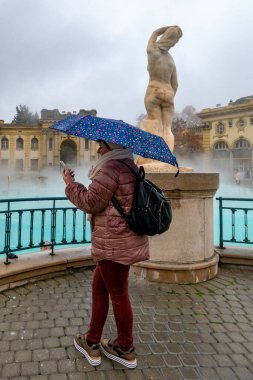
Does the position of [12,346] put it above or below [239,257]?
below

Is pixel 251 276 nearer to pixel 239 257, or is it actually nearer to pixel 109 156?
pixel 239 257

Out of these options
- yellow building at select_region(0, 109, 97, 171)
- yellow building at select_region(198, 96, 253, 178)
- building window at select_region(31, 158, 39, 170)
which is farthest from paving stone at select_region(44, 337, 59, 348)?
building window at select_region(31, 158, 39, 170)

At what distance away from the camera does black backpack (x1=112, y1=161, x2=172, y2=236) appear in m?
2.54

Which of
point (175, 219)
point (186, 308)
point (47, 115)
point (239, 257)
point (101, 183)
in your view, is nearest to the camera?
point (101, 183)

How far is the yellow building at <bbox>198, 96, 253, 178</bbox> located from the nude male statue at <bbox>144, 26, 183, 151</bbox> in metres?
48.7

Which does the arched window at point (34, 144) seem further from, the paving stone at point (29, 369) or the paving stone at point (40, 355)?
the paving stone at point (29, 369)

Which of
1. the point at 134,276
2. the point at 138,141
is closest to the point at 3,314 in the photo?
the point at 134,276

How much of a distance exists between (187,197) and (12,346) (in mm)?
3262

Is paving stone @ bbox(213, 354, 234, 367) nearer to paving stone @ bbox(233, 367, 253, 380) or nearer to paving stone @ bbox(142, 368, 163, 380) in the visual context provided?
paving stone @ bbox(233, 367, 253, 380)

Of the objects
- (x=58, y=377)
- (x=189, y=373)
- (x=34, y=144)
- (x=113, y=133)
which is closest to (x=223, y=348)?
(x=189, y=373)

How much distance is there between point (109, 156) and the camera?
2.71 metres

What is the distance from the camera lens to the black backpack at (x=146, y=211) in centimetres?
254

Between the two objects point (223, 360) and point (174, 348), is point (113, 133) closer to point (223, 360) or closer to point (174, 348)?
point (174, 348)

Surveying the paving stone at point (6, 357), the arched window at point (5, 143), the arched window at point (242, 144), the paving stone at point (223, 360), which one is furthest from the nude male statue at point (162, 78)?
the arched window at point (5, 143)
